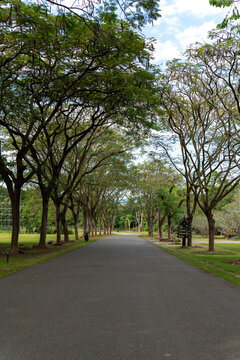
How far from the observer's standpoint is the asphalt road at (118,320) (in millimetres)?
4262

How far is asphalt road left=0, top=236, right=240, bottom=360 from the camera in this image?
4.26 m

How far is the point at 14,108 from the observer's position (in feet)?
57.4

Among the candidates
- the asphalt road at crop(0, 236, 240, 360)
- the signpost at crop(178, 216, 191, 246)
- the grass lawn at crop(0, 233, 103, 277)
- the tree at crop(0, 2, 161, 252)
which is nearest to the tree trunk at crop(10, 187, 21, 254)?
the tree at crop(0, 2, 161, 252)

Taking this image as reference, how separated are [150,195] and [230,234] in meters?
15.6

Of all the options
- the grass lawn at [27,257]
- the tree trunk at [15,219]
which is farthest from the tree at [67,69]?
the grass lawn at [27,257]

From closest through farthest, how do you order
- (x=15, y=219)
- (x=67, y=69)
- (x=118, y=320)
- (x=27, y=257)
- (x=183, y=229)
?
(x=118, y=320)
(x=67, y=69)
(x=27, y=257)
(x=15, y=219)
(x=183, y=229)

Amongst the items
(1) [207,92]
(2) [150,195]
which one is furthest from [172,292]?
(2) [150,195]

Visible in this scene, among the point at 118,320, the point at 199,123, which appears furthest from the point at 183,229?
the point at 118,320

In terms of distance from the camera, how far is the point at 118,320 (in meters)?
5.66

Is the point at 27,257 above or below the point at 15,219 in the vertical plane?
below

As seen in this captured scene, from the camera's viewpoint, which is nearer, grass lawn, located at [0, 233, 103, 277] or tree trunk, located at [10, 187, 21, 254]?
grass lawn, located at [0, 233, 103, 277]

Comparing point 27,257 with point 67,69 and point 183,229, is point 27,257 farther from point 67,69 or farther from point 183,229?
point 183,229

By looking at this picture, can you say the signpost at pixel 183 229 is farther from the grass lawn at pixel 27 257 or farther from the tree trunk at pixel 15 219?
the tree trunk at pixel 15 219

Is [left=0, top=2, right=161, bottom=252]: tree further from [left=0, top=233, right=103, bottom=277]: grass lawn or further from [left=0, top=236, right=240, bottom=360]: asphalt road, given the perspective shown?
[left=0, top=236, right=240, bottom=360]: asphalt road
